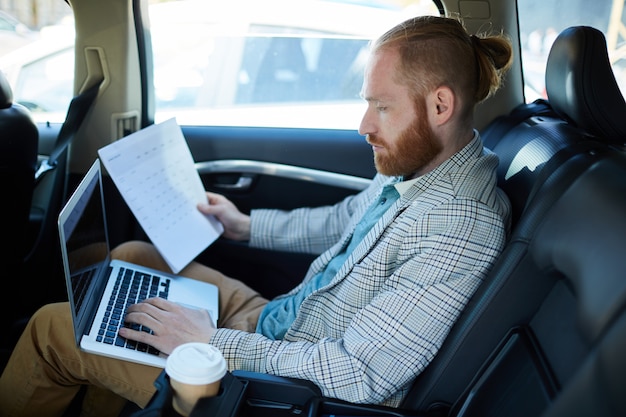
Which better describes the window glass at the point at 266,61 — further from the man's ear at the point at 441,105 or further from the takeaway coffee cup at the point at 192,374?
the takeaway coffee cup at the point at 192,374

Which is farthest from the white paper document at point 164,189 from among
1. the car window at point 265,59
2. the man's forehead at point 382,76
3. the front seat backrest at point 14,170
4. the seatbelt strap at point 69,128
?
the man's forehead at point 382,76

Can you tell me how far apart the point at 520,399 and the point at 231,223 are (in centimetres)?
114

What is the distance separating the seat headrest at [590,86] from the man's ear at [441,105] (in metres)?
0.25

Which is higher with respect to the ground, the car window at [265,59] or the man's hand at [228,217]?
the car window at [265,59]

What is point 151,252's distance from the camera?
6.25 ft

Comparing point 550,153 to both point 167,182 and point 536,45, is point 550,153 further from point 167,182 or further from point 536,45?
point 167,182

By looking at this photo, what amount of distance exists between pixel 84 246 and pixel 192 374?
23.5 inches

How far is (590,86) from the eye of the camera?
4.67 ft

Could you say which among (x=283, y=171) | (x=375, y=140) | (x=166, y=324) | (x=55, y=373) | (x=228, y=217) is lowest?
(x=55, y=373)

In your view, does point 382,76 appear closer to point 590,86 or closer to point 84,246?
point 590,86

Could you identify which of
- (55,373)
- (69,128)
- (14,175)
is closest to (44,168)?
(69,128)

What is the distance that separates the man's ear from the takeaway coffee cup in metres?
0.78

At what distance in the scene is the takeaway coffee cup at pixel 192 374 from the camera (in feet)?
3.34

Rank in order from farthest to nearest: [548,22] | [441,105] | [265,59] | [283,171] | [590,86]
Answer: [265,59], [283,171], [548,22], [441,105], [590,86]
